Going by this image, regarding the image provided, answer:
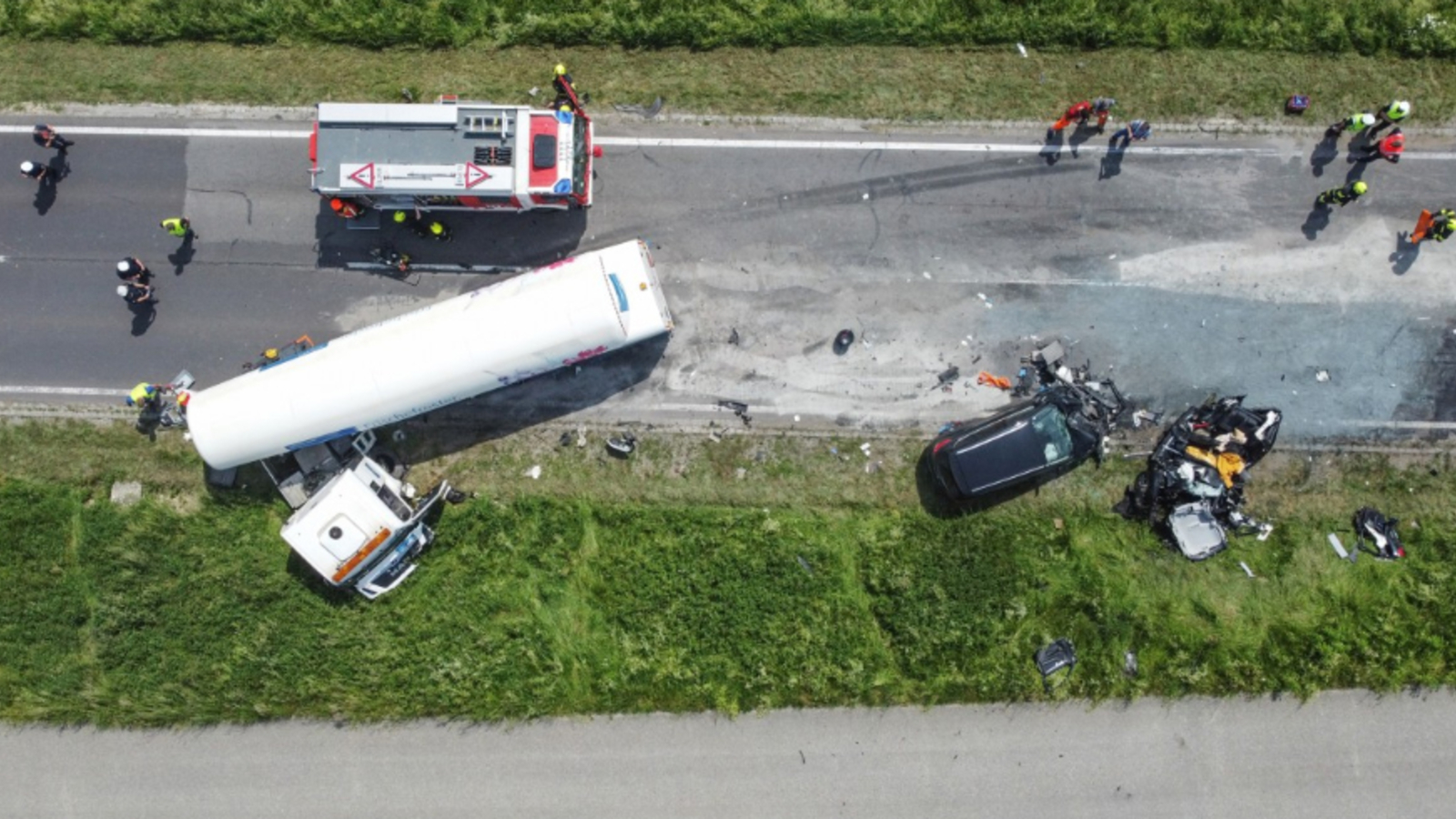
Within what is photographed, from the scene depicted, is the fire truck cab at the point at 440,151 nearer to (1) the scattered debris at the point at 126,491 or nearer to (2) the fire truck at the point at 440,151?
(2) the fire truck at the point at 440,151

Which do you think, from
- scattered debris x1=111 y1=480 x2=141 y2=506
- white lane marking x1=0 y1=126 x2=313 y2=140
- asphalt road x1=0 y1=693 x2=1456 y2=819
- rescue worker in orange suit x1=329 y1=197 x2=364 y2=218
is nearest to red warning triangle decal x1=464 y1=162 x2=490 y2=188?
rescue worker in orange suit x1=329 y1=197 x2=364 y2=218

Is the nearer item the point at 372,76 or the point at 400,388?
the point at 400,388

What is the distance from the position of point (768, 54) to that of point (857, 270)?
18.0ft

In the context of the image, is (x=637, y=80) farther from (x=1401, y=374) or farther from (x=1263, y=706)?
(x=1263, y=706)

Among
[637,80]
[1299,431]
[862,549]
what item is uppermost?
[637,80]

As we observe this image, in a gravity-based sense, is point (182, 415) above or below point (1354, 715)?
above

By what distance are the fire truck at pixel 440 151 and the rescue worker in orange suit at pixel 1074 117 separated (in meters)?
10.9

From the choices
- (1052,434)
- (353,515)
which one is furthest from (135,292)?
(1052,434)

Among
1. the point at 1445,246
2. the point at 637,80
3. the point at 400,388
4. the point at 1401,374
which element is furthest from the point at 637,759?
the point at 1445,246

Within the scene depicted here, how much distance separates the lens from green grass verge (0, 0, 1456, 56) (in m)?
18.9

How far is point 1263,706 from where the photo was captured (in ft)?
60.0

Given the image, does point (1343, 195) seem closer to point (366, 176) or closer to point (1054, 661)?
point (1054, 661)

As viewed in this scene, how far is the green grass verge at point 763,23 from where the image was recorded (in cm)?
1888

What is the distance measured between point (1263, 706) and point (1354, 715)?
1.99 meters
